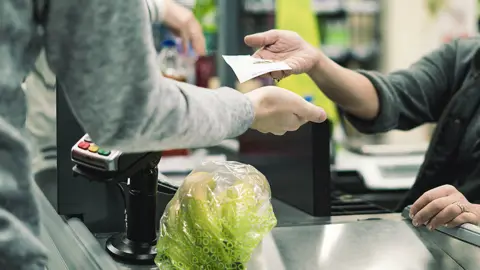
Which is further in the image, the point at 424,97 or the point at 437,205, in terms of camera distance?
the point at 424,97

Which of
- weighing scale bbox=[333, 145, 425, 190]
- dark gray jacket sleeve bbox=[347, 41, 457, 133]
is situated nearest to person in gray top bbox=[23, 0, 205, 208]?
dark gray jacket sleeve bbox=[347, 41, 457, 133]

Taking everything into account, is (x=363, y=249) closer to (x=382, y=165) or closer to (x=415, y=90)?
(x=415, y=90)

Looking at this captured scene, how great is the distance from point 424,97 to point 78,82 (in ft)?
4.61

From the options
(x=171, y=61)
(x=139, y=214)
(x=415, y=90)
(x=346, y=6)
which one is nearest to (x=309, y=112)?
(x=139, y=214)

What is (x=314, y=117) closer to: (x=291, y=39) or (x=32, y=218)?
(x=32, y=218)

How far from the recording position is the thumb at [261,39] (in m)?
1.54

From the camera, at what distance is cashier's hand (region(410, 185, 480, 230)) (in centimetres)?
117

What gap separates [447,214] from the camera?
117cm

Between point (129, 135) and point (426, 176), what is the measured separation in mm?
1264

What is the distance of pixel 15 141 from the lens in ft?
2.38

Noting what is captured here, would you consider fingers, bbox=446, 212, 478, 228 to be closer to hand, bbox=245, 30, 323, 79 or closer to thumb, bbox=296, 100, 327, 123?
thumb, bbox=296, 100, 327, 123

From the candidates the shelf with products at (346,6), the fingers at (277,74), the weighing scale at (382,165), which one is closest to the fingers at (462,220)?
the fingers at (277,74)

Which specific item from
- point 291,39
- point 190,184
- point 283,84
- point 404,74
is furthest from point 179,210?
point 283,84

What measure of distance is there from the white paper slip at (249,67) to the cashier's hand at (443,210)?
353mm
